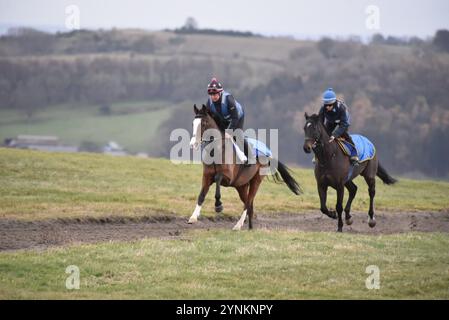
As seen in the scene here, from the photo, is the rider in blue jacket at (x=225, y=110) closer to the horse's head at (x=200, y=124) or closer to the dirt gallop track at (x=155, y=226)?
the horse's head at (x=200, y=124)

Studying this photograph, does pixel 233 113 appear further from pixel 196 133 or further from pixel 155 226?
pixel 155 226

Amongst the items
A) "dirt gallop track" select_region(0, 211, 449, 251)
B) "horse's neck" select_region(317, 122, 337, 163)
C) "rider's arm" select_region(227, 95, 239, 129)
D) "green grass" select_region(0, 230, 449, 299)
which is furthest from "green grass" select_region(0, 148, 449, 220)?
"green grass" select_region(0, 230, 449, 299)

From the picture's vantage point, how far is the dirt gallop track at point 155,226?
19969mm

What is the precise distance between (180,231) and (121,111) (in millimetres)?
117032

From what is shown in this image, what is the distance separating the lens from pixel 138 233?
21672mm

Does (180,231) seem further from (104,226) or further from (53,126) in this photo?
(53,126)

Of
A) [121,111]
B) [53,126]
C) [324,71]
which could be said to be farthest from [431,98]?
[53,126]

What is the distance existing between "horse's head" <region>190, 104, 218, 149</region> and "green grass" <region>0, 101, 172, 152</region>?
333 ft

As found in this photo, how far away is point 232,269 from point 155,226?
7559 mm

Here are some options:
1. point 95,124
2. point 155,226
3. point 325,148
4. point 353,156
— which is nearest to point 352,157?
point 353,156

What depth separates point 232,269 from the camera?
16.1 meters

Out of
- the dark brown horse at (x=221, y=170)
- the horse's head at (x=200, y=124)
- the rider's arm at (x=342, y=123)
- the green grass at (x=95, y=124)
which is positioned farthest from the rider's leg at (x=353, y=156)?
the green grass at (x=95, y=124)

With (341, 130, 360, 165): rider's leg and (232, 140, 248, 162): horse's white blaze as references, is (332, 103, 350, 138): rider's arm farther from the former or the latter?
(232, 140, 248, 162): horse's white blaze
